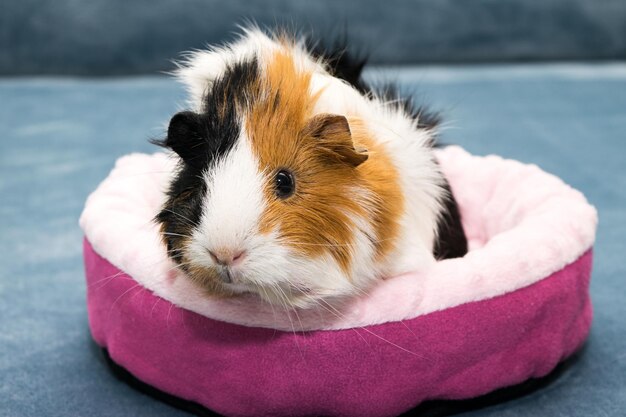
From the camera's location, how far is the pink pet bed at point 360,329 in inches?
53.8

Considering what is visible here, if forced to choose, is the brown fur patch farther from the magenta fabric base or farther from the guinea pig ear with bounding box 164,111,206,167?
the magenta fabric base

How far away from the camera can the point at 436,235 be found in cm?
158

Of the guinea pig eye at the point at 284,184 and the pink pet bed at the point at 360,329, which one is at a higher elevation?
the guinea pig eye at the point at 284,184

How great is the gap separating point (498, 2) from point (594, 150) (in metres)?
1.38

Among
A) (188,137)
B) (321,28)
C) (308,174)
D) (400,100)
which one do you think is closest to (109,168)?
(321,28)

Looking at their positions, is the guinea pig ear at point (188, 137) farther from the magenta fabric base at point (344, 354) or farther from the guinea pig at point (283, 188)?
the magenta fabric base at point (344, 354)

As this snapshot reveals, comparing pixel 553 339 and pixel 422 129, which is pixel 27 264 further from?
pixel 553 339

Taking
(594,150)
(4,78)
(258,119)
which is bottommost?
(4,78)

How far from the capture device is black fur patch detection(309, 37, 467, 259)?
1.61m

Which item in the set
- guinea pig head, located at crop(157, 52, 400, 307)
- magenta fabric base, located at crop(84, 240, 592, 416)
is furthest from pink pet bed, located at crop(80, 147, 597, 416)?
guinea pig head, located at crop(157, 52, 400, 307)

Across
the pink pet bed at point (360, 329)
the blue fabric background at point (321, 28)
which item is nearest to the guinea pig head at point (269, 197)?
the pink pet bed at point (360, 329)

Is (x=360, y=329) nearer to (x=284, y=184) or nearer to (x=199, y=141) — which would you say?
(x=284, y=184)

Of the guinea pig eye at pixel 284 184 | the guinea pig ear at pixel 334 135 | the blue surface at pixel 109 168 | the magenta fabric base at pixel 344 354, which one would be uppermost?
the guinea pig ear at pixel 334 135

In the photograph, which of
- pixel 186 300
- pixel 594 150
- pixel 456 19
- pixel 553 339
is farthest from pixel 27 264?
pixel 456 19
